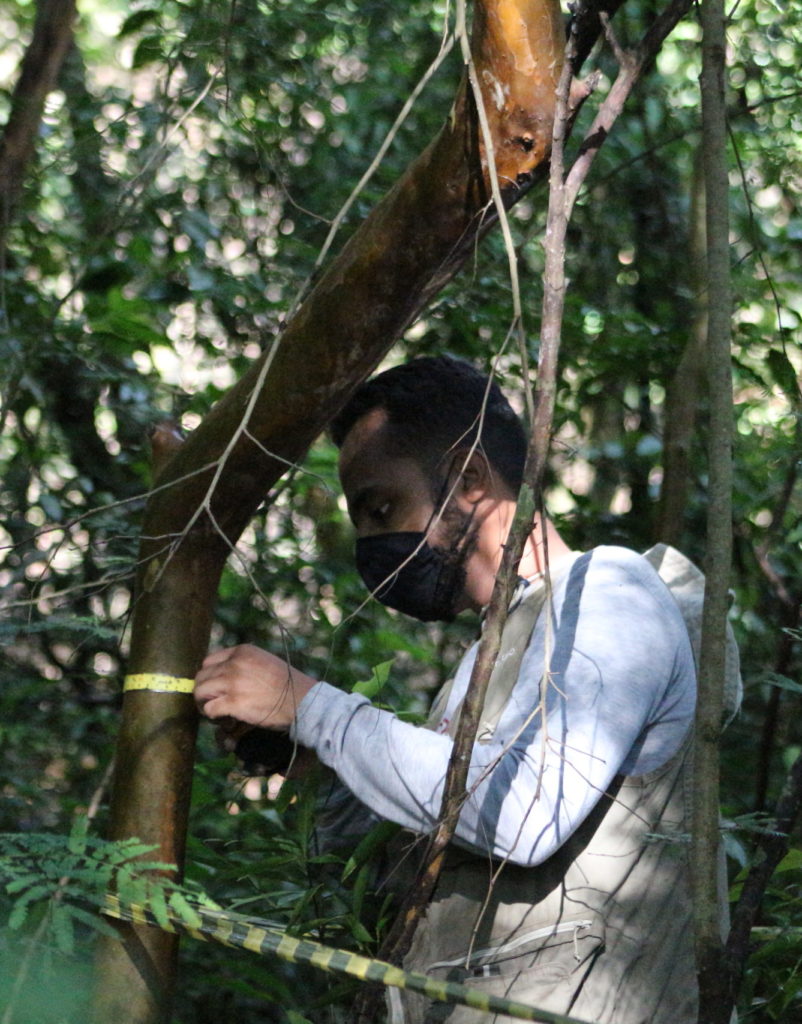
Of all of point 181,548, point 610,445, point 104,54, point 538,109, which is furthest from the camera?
point 104,54

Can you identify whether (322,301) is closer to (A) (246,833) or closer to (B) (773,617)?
(A) (246,833)

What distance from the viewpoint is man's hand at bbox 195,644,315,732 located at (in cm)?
193

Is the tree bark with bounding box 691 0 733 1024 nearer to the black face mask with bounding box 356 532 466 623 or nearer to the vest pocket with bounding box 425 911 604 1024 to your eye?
the vest pocket with bounding box 425 911 604 1024

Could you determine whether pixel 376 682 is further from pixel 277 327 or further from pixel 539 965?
pixel 277 327

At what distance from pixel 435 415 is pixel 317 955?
3.54ft

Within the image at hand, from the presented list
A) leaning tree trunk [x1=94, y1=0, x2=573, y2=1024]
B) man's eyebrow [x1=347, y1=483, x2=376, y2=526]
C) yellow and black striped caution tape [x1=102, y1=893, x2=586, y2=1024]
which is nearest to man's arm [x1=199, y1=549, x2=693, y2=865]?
leaning tree trunk [x1=94, y1=0, x2=573, y2=1024]

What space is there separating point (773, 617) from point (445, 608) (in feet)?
7.04

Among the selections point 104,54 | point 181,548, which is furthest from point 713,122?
point 104,54

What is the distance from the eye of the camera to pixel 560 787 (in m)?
1.67

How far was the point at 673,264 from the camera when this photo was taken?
454 centimetres

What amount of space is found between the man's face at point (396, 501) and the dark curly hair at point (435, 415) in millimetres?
21

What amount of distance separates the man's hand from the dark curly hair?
0.48 metres

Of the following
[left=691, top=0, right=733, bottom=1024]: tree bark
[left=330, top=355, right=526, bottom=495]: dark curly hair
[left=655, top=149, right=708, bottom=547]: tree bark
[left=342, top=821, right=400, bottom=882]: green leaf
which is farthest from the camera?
[left=655, top=149, right=708, bottom=547]: tree bark

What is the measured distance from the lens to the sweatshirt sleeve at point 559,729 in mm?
1682
